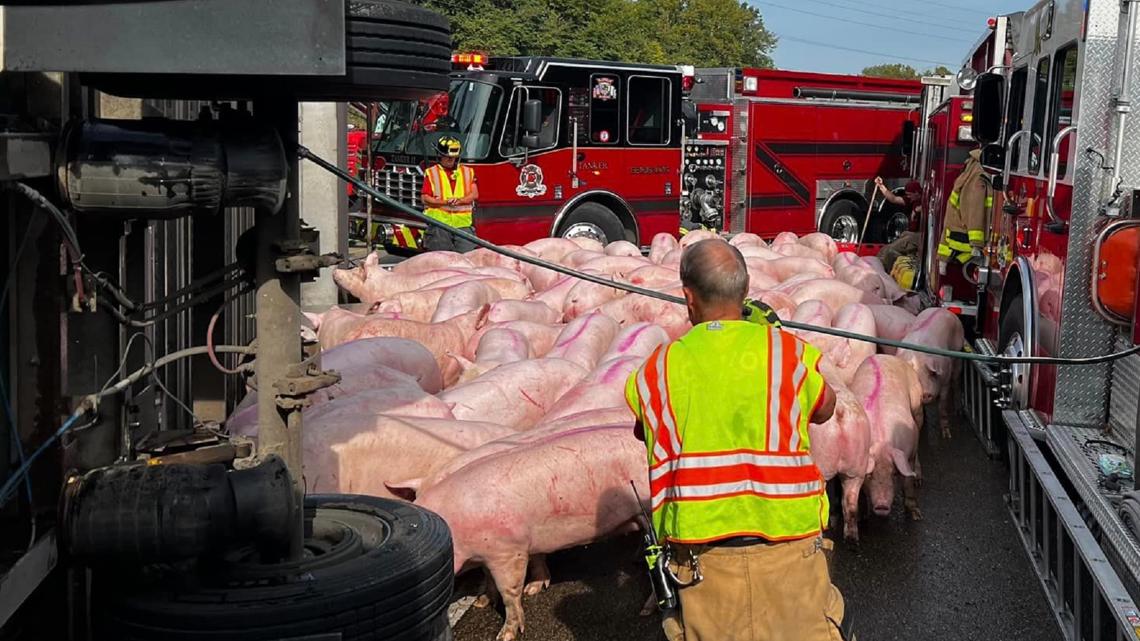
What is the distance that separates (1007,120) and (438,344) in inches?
160

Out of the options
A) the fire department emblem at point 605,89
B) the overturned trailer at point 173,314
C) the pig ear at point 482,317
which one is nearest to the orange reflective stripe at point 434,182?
the fire department emblem at point 605,89

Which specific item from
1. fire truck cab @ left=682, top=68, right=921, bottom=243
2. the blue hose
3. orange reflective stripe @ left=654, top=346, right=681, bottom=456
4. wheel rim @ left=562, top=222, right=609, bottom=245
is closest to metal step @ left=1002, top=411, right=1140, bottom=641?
orange reflective stripe @ left=654, top=346, right=681, bottom=456

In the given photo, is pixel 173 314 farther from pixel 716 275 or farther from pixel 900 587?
pixel 900 587

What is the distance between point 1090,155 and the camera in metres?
5.84

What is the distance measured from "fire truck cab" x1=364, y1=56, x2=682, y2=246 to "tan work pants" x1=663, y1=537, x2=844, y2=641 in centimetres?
1214

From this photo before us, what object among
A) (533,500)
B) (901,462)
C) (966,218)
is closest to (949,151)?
(966,218)

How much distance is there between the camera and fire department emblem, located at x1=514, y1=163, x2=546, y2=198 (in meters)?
15.9

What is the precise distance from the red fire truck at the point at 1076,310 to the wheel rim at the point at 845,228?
1346 cm

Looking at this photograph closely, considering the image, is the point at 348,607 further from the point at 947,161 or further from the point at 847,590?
the point at 947,161

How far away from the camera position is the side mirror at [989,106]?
26.6ft

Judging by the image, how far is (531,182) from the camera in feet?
52.5

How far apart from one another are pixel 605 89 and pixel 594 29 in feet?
99.6

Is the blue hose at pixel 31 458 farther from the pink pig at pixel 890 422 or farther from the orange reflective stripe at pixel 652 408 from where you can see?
the pink pig at pixel 890 422

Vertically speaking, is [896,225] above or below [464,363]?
above
